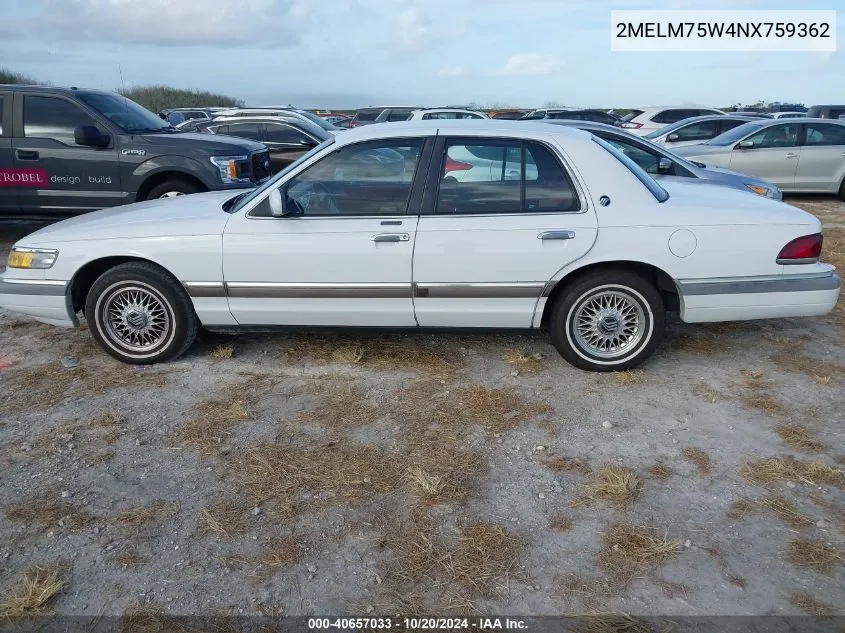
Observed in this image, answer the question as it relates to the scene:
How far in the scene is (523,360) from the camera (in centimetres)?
456

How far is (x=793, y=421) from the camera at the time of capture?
12.4 ft

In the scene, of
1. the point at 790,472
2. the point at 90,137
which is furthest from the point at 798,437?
the point at 90,137

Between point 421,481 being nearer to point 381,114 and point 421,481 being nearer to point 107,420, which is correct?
point 107,420

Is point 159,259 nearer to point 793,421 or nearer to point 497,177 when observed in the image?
point 497,177

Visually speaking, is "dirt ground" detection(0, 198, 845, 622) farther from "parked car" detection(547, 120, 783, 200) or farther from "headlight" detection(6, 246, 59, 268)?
"parked car" detection(547, 120, 783, 200)

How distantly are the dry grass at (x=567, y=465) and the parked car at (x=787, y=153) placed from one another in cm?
946

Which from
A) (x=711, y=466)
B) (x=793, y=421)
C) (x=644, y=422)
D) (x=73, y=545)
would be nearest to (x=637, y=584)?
(x=711, y=466)

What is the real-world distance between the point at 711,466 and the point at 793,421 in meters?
0.80

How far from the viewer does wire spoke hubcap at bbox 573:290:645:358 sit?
4.27 metres

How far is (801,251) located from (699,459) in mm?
1622

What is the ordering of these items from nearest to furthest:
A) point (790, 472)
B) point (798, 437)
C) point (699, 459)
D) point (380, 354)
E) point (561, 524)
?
point (561, 524), point (790, 472), point (699, 459), point (798, 437), point (380, 354)

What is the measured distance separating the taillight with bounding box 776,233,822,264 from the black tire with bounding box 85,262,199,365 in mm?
3778

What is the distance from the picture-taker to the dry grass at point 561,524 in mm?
2863

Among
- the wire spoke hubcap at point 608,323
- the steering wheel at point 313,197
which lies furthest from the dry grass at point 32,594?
the wire spoke hubcap at point 608,323
